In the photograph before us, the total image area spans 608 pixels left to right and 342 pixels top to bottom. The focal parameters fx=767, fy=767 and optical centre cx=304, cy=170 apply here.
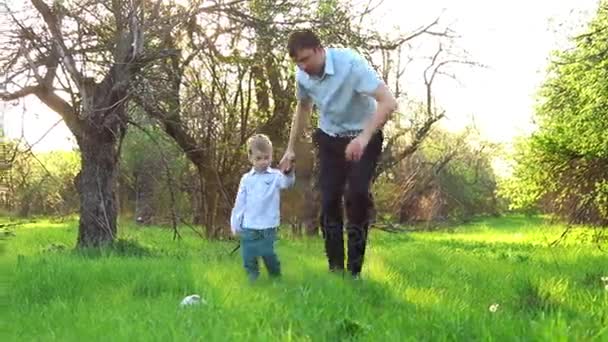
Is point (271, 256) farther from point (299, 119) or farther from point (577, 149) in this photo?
point (577, 149)

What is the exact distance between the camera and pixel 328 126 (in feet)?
20.7

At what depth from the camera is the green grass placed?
357 centimetres

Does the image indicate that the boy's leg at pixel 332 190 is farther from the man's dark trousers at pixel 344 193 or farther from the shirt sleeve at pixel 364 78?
the shirt sleeve at pixel 364 78

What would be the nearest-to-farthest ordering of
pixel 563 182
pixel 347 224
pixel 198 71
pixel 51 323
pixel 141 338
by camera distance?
pixel 141 338, pixel 51 323, pixel 347 224, pixel 198 71, pixel 563 182

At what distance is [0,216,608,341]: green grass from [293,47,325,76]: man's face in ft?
5.29

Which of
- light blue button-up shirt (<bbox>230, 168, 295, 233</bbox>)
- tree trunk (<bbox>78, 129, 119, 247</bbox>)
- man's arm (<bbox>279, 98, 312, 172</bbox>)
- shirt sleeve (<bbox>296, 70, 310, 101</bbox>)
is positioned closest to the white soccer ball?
light blue button-up shirt (<bbox>230, 168, 295, 233</bbox>)

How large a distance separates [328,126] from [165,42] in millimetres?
4892

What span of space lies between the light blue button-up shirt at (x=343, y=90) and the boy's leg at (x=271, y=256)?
3.34ft

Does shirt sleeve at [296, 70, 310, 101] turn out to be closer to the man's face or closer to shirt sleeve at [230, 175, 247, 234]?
the man's face

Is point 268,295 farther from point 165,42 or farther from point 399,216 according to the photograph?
point 399,216

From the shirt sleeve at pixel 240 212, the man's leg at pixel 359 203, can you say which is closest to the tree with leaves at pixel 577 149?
the man's leg at pixel 359 203

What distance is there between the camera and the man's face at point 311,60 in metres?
5.91

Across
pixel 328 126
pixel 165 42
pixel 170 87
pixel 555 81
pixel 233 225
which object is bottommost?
pixel 233 225

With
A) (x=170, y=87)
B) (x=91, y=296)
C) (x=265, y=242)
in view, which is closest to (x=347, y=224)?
(x=265, y=242)
